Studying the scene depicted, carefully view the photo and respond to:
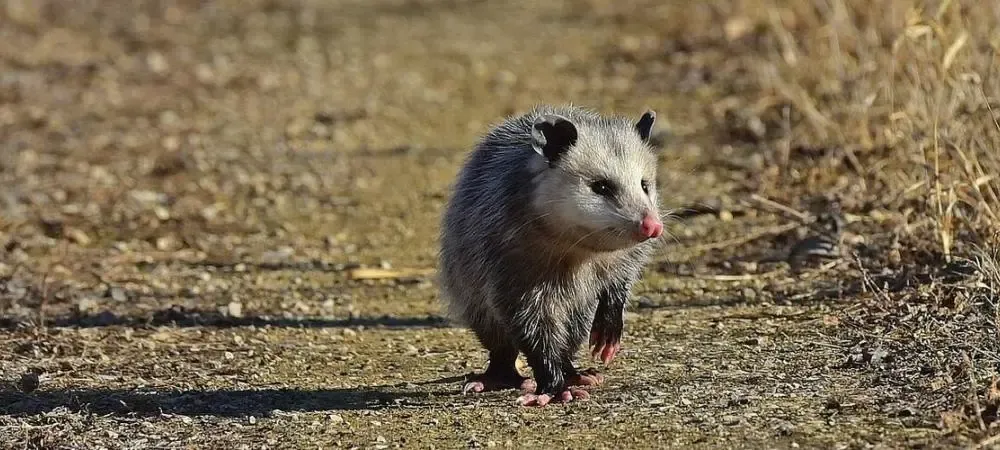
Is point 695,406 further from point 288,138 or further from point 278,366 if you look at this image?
point 288,138

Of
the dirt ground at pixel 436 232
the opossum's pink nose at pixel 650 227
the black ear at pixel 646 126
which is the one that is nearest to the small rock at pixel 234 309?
the dirt ground at pixel 436 232

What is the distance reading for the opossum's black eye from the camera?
5055mm

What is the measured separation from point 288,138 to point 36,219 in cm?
231

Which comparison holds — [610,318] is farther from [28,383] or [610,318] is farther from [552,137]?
[28,383]

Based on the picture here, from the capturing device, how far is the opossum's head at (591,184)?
16.3ft

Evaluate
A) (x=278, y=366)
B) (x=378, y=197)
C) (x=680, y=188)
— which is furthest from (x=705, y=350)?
(x=378, y=197)

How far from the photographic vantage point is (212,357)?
602cm

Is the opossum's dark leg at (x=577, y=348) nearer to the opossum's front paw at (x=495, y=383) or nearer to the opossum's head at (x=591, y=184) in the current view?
the opossum's front paw at (x=495, y=383)

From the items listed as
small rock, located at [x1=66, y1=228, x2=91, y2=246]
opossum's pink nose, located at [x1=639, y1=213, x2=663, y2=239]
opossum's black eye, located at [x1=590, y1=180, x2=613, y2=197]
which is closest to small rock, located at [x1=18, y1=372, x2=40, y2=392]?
opossum's black eye, located at [x1=590, y1=180, x2=613, y2=197]

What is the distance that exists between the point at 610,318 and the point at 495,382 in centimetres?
49

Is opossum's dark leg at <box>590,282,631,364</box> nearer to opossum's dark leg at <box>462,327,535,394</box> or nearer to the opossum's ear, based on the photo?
opossum's dark leg at <box>462,327,535,394</box>

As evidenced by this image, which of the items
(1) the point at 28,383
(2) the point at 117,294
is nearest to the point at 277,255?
Answer: (2) the point at 117,294

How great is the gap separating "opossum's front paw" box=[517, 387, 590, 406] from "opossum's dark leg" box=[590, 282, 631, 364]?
254 millimetres

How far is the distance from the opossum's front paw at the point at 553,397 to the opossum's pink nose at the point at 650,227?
689mm
